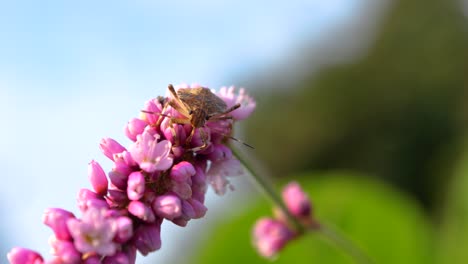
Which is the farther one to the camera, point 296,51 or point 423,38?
point 296,51

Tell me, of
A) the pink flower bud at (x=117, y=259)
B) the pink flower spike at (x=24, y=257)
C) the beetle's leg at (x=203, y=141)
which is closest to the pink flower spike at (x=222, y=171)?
the beetle's leg at (x=203, y=141)

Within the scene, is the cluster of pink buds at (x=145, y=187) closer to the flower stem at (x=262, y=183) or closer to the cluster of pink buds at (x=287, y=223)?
the flower stem at (x=262, y=183)

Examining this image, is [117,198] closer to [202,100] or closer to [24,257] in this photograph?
[24,257]

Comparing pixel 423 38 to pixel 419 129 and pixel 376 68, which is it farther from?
pixel 419 129

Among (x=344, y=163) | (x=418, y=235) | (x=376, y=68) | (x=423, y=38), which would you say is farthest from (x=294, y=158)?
(x=418, y=235)

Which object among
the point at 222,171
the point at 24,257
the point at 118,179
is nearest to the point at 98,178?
the point at 118,179
